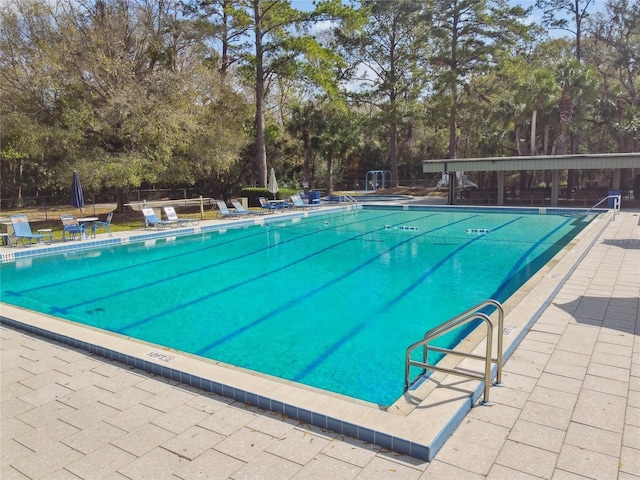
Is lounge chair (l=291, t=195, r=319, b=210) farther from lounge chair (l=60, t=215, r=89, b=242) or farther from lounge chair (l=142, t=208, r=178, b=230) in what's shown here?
lounge chair (l=60, t=215, r=89, b=242)

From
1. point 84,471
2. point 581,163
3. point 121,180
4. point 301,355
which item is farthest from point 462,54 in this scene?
point 84,471

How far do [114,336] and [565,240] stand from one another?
11.6m

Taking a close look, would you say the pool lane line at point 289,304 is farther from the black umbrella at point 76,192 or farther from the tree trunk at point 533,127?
the tree trunk at point 533,127

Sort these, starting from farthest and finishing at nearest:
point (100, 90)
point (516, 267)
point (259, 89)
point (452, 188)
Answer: point (452, 188) < point (259, 89) < point (100, 90) < point (516, 267)

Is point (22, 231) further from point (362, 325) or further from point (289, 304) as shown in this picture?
point (362, 325)

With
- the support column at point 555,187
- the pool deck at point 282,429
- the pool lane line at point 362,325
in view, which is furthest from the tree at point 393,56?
the pool deck at point 282,429

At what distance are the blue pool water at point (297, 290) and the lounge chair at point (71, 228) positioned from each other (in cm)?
96

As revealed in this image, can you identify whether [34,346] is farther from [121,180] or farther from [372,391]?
[121,180]

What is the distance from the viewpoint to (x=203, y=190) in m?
27.3

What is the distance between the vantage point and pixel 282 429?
316cm

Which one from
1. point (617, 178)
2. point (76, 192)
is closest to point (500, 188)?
point (617, 178)

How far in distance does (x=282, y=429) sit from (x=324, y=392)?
0.61 meters

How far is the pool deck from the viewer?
2.69 m

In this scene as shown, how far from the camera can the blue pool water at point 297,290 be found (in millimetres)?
5555
